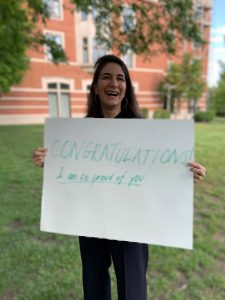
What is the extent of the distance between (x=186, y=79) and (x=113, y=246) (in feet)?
76.7

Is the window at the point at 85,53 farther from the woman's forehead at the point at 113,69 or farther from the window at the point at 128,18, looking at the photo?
the woman's forehead at the point at 113,69

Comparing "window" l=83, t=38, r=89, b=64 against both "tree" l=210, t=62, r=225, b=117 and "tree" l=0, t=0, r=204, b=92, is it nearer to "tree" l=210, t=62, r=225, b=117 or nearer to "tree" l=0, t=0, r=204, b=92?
"tree" l=210, t=62, r=225, b=117

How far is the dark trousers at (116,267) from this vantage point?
1.44m

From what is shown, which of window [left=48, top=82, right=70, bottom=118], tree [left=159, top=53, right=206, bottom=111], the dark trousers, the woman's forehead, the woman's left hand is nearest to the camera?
the woman's left hand

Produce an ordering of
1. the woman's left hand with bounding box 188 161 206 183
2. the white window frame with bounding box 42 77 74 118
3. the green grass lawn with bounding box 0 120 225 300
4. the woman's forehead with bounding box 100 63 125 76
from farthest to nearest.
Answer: the white window frame with bounding box 42 77 74 118 < the green grass lawn with bounding box 0 120 225 300 < the woman's forehead with bounding box 100 63 125 76 < the woman's left hand with bounding box 188 161 206 183

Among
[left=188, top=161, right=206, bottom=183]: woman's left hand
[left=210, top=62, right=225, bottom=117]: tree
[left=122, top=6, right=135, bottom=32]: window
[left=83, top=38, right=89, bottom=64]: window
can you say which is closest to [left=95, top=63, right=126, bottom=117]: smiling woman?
[left=188, top=161, right=206, bottom=183]: woman's left hand

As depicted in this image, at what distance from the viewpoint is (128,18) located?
598cm

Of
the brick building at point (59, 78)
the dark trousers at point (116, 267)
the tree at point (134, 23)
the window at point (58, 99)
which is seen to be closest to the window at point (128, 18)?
the tree at point (134, 23)

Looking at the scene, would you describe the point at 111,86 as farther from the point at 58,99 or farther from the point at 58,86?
the point at 58,99

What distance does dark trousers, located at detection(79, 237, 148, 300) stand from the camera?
1.44 metres

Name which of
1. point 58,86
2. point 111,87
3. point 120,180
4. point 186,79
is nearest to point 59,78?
point 58,86

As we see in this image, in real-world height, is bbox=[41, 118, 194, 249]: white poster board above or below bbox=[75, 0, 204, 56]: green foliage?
below

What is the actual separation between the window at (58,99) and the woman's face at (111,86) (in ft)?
63.1

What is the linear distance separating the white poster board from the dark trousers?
0.10m
